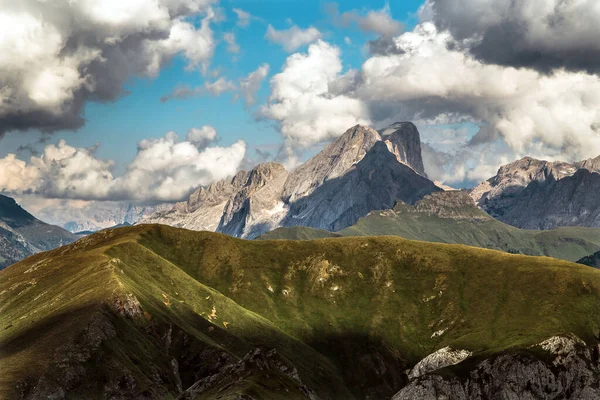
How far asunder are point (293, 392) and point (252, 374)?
12408 mm

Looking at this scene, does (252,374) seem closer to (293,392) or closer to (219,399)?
(293,392)

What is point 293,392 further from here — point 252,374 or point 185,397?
point 185,397

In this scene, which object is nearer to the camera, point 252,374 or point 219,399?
Result: point 219,399

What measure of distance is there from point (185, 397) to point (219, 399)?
3067 centimetres

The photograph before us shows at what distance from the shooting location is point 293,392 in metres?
195

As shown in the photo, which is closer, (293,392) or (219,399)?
(219,399)

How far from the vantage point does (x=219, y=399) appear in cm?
17188

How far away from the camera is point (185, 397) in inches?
7830

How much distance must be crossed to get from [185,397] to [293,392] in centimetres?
3099

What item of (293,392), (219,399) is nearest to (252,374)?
(293,392)

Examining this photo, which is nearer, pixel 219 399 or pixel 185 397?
pixel 219 399
